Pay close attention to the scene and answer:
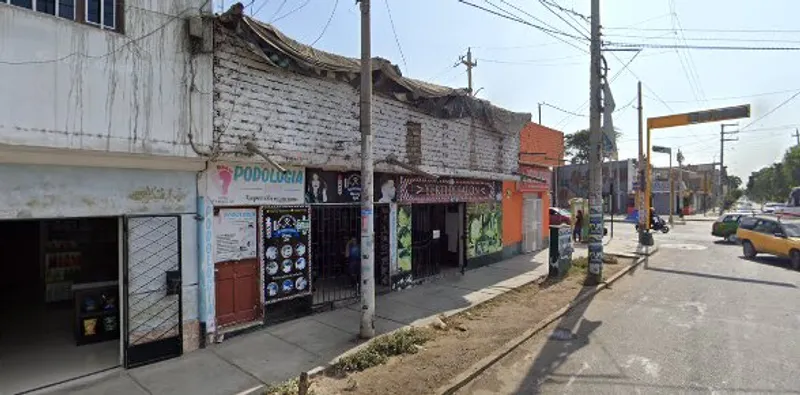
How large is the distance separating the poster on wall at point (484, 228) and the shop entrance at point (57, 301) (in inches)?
364

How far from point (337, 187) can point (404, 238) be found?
2.61 m

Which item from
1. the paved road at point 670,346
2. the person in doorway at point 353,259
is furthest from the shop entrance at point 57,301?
the paved road at point 670,346

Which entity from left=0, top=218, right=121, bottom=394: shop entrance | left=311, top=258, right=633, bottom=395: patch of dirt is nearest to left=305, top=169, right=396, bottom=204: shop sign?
left=311, top=258, right=633, bottom=395: patch of dirt

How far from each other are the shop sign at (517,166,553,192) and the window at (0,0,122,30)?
42.4ft

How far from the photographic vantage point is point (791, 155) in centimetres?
4659

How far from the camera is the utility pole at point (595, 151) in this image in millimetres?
12312

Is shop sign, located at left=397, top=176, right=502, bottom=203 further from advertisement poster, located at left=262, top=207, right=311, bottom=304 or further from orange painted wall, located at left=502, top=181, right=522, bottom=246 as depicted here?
advertisement poster, located at left=262, top=207, right=311, bottom=304

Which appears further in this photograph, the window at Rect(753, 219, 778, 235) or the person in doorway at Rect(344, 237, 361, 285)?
the window at Rect(753, 219, 778, 235)

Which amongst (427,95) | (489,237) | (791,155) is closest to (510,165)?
(489,237)

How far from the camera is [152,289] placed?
6410 mm

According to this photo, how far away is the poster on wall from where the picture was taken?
13.5 metres

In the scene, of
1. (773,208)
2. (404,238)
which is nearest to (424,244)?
(404,238)

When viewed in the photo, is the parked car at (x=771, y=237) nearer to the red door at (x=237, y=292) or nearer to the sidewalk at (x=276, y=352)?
the sidewalk at (x=276, y=352)

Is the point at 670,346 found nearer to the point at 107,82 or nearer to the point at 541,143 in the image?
the point at 107,82
